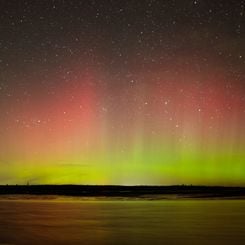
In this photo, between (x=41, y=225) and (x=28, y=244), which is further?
(x=41, y=225)

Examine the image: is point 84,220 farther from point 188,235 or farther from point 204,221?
point 188,235

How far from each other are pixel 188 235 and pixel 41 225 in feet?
23.7

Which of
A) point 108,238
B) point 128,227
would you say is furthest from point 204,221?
point 108,238

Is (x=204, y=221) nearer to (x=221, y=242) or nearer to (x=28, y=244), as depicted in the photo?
(x=221, y=242)

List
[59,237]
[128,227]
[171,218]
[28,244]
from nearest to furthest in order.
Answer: [28,244] < [59,237] < [128,227] < [171,218]

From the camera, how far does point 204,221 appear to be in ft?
77.8

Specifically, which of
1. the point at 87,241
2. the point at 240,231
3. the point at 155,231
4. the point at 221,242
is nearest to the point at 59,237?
the point at 87,241

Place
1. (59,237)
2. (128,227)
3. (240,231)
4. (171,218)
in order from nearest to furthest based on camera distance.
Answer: (59,237) < (240,231) < (128,227) < (171,218)

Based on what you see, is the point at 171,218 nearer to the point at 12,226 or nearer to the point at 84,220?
the point at 84,220

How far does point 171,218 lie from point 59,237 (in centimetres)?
965

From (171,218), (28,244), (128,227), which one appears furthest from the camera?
(171,218)

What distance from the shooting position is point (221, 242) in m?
15.9

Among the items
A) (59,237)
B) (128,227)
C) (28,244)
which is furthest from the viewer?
(128,227)

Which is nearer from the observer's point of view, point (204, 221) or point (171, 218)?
point (204, 221)
